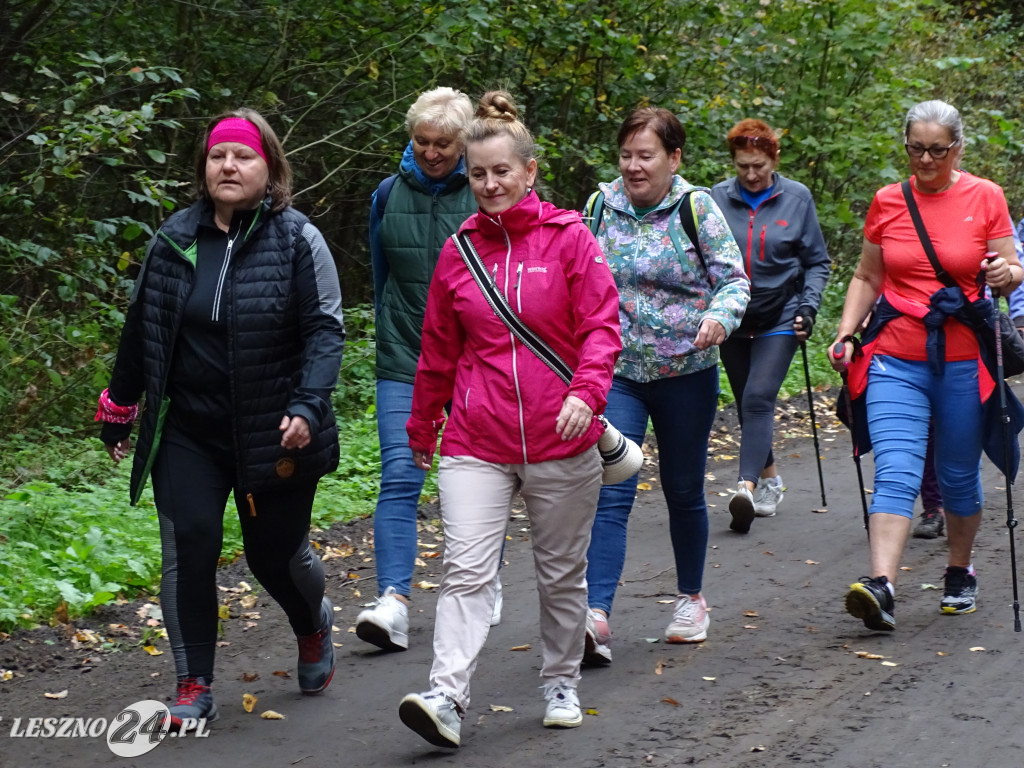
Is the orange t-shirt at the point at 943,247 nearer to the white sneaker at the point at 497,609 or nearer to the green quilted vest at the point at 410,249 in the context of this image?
the green quilted vest at the point at 410,249

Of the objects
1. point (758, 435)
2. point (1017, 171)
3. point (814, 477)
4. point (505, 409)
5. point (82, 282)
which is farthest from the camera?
point (1017, 171)

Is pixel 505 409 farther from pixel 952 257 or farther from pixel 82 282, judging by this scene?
pixel 82 282

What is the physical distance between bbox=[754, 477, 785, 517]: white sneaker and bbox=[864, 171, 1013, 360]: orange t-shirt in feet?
8.54

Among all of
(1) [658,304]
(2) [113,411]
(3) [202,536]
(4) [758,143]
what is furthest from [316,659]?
(4) [758,143]

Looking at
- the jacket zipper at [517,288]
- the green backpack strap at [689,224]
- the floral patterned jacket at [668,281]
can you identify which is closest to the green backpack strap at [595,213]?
the floral patterned jacket at [668,281]

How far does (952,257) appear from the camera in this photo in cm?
564

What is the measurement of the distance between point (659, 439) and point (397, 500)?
1.18 m

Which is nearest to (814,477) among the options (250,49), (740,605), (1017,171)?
(740,605)

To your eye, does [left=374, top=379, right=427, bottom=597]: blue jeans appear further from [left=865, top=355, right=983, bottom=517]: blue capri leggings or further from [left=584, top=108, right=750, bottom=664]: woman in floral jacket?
[left=865, top=355, right=983, bottom=517]: blue capri leggings

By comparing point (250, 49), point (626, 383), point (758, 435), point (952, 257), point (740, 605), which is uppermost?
point (250, 49)

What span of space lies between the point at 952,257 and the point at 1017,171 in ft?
58.7

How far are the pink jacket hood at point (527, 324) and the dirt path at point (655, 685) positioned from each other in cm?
106

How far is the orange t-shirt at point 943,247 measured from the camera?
18.5ft

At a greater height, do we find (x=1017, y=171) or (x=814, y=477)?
(x=1017, y=171)
